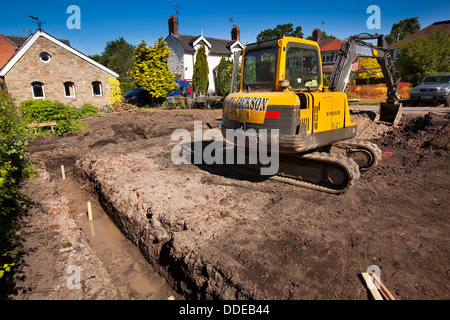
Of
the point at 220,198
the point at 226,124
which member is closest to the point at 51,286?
the point at 220,198

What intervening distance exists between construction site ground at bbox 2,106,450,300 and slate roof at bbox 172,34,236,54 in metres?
26.2

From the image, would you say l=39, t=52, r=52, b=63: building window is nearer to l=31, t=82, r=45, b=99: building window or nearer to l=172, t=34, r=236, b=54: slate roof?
l=31, t=82, r=45, b=99: building window

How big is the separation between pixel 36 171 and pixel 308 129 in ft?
25.9

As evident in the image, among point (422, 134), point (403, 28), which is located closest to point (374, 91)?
point (422, 134)

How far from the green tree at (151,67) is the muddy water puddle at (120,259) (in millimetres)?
15010

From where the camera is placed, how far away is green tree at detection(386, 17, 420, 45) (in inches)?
2955

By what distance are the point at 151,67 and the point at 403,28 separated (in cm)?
8501

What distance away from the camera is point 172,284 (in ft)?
14.5

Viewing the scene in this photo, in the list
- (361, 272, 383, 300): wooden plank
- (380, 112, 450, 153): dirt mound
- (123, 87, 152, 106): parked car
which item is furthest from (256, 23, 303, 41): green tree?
(361, 272, 383, 300): wooden plank

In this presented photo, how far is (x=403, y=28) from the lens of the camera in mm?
77375

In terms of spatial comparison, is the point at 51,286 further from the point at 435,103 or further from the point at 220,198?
the point at 435,103

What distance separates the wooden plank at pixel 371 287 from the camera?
306 cm

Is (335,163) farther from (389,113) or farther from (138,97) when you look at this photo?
(138,97)

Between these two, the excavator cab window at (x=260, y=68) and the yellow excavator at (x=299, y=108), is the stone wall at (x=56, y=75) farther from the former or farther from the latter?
the excavator cab window at (x=260, y=68)
